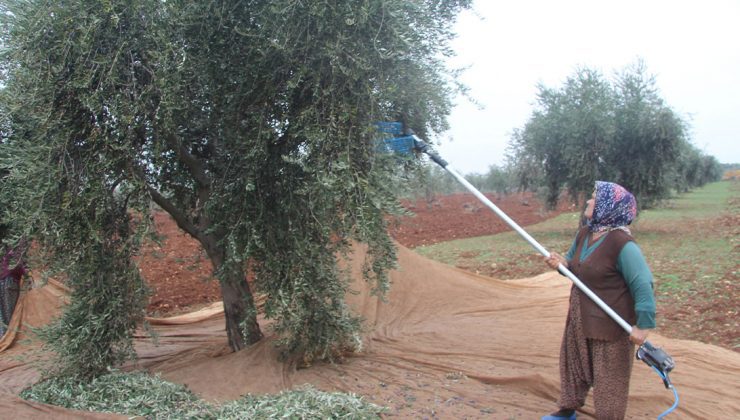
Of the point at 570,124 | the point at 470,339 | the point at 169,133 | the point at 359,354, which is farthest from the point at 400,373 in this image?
the point at 570,124

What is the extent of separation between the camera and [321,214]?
Answer: 5484 millimetres

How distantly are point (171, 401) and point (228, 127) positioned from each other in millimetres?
2570

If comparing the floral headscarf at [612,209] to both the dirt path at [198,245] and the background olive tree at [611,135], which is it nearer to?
the dirt path at [198,245]

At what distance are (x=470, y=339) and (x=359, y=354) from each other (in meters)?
1.38

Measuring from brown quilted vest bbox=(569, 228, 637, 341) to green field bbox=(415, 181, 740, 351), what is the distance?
13.3ft

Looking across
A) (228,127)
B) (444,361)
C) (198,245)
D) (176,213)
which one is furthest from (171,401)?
(198,245)

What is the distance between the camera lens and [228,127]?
5695mm

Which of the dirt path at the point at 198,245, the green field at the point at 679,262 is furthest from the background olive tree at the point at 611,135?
the dirt path at the point at 198,245

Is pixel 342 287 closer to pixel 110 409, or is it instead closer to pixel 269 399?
pixel 269 399

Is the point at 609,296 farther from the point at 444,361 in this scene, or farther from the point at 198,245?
the point at 198,245

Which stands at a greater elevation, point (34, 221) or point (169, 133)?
point (169, 133)

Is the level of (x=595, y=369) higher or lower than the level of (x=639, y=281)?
lower

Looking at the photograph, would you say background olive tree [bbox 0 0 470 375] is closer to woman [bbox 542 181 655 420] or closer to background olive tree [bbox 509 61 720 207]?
woman [bbox 542 181 655 420]

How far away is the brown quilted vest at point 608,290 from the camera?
410 centimetres
